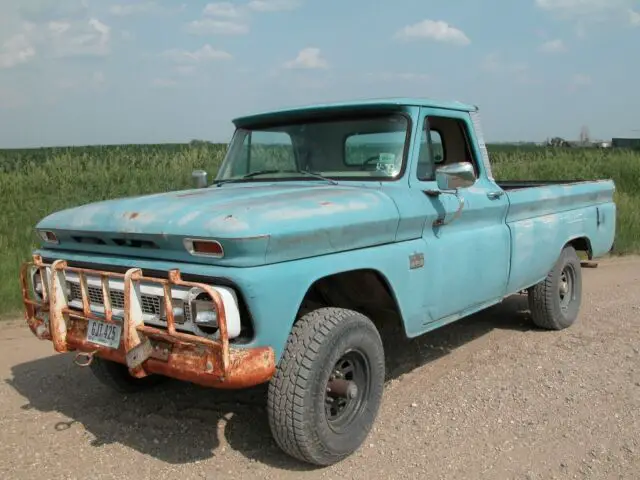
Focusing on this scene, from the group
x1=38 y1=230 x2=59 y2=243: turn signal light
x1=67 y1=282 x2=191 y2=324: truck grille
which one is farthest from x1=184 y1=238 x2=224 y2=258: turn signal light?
x1=38 y1=230 x2=59 y2=243: turn signal light

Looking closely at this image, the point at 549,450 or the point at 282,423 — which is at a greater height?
the point at 282,423

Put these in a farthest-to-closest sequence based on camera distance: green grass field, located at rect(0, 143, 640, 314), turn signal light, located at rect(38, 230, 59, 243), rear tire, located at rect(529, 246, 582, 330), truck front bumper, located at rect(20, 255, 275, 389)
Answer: green grass field, located at rect(0, 143, 640, 314) < rear tire, located at rect(529, 246, 582, 330) < turn signal light, located at rect(38, 230, 59, 243) < truck front bumper, located at rect(20, 255, 275, 389)

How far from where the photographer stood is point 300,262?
311cm

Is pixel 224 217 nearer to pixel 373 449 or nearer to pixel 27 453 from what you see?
pixel 373 449

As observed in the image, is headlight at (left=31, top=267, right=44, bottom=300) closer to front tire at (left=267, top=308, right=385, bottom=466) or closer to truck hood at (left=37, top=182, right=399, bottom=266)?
truck hood at (left=37, top=182, right=399, bottom=266)

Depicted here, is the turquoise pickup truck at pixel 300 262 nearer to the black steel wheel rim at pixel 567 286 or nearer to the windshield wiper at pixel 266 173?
the windshield wiper at pixel 266 173

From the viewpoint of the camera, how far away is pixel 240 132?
4.82 metres

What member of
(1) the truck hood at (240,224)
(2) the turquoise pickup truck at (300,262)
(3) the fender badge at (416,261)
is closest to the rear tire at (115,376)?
(2) the turquoise pickup truck at (300,262)

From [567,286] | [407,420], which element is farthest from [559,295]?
[407,420]

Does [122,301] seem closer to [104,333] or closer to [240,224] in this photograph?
[104,333]

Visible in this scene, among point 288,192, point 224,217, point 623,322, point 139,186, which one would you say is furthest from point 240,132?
point 139,186

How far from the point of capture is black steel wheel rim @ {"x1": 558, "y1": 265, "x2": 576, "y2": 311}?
5.88m

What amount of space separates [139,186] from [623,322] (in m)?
7.70

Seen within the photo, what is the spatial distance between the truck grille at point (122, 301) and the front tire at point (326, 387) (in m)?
0.53
